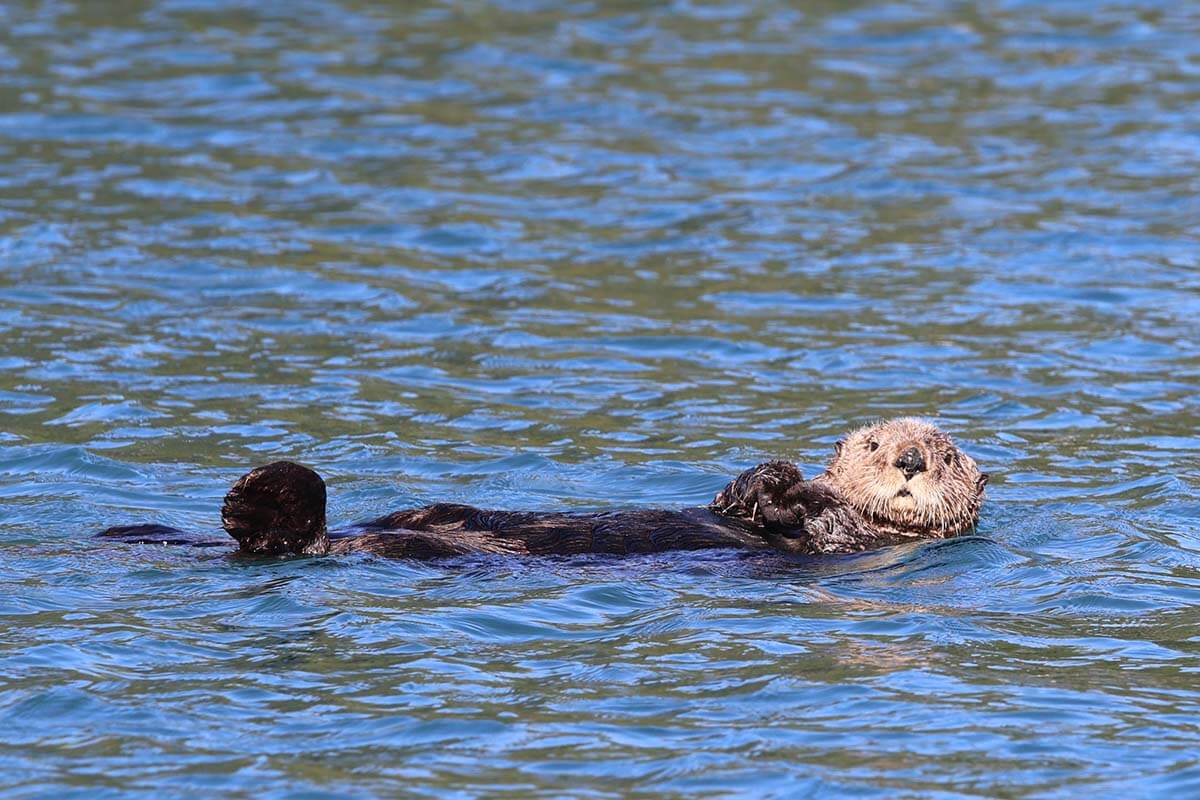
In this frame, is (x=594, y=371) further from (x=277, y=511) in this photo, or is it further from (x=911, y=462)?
(x=277, y=511)

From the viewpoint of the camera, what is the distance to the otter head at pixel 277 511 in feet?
20.2

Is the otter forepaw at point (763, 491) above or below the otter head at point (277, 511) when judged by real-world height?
below

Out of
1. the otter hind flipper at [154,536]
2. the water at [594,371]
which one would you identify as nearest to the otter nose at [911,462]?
the water at [594,371]

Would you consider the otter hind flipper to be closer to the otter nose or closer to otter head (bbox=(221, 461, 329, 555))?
otter head (bbox=(221, 461, 329, 555))

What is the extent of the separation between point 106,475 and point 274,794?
12.5 ft

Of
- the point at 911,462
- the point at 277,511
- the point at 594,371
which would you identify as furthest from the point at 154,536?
the point at 594,371

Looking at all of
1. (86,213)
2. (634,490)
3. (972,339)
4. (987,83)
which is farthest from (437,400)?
(987,83)

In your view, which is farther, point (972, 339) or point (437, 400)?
point (972, 339)

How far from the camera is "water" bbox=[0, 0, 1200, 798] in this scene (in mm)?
5160

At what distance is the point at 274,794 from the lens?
4660 millimetres

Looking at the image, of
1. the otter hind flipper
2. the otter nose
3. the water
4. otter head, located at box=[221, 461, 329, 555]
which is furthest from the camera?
the otter nose

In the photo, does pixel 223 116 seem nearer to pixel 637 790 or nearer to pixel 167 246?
pixel 167 246

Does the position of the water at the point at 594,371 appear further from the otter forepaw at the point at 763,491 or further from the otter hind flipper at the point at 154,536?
→ the otter forepaw at the point at 763,491

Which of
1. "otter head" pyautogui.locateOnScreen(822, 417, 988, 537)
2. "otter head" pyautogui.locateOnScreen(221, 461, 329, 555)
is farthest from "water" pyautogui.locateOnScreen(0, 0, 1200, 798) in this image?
"otter head" pyautogui.locateOnScreen(822, 417, 988, 537)
